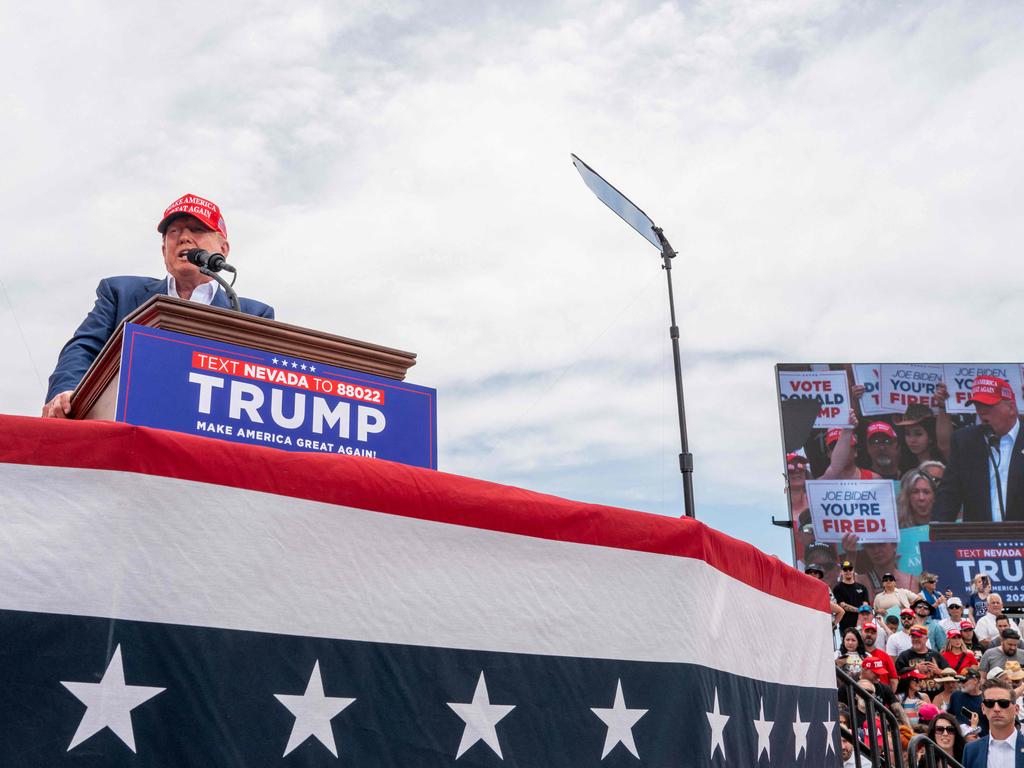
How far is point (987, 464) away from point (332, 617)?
78.2ft

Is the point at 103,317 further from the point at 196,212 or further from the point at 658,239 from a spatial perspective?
the point at 658,239

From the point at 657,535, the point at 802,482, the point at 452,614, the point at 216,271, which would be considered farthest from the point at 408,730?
the point at 802,482

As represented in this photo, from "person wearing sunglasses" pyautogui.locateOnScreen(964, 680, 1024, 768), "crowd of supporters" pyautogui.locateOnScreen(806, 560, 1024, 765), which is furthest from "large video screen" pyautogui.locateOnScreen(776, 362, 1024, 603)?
"person wearing sunglasses" pyautogui.locateOnScreen(964, 680, 1024, 768)

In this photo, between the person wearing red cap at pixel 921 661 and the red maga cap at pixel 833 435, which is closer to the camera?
the person wearing red cap at pixel 921 661

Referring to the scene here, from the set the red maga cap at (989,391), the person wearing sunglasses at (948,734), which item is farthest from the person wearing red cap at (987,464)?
the person wearing sunglasses at (948,734)

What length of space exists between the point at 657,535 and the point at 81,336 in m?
1.77

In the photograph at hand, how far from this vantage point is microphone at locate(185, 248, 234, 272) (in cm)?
301

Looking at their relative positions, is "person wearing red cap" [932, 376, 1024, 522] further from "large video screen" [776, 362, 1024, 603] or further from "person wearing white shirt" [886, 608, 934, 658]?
"person wearing white shirt" [886, 608, 934, 658]

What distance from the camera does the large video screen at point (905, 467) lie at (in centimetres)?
2202

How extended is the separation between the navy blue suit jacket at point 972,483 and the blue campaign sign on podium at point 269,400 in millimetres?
22031

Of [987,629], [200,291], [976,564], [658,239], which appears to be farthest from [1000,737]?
[976,564]

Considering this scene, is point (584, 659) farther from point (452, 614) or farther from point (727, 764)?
point (727, 764)

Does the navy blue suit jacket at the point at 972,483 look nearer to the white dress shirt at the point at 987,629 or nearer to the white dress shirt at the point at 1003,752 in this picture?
the white dress shirt at the point at 987,629

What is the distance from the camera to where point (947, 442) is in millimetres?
23516
